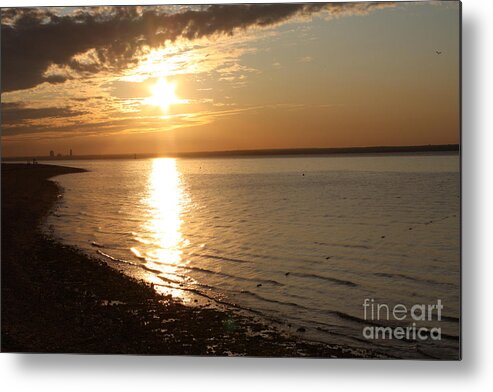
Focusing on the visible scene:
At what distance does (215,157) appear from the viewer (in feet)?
18.4

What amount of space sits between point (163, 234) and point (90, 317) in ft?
3.17

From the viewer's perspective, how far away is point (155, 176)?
18.2ft

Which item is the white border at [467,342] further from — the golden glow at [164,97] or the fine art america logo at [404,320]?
the golden glow at [164,97]

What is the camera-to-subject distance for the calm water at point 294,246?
4.93m

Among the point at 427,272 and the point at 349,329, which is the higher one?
the point at 427,272

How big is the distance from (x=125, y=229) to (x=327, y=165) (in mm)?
1905

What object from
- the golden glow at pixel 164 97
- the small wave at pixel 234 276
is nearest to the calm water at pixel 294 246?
the small wave at pixel 234 276

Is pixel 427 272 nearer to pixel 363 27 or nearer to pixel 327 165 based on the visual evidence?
pixel 327 165

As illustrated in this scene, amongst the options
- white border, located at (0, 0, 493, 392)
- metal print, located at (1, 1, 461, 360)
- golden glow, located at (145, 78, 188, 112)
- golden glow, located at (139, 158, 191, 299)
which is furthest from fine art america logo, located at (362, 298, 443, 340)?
golden glow, located at (145, 78, 188, 112)

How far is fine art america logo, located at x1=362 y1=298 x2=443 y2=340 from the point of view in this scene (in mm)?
4855

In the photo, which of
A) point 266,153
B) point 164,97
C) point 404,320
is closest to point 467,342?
point 404,320

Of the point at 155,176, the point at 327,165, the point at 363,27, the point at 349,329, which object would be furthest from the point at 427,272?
the point at 155,176

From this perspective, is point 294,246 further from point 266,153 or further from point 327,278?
point 266,153

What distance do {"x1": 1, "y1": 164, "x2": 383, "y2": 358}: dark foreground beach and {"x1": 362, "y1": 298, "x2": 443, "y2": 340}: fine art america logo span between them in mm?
193
